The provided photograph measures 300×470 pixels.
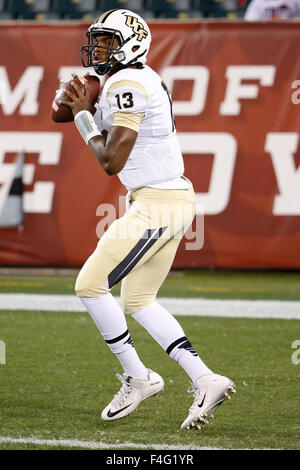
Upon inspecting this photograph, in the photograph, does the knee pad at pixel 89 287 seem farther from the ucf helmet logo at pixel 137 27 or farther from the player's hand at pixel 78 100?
the ucf helmet logo at pixel 137 27

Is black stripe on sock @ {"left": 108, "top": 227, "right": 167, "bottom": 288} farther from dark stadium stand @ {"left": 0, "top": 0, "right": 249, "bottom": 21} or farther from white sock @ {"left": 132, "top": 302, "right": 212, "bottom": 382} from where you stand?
dark stadium stand @ {"left": 0, "top": 0, "right": 249, "bottom": 21}

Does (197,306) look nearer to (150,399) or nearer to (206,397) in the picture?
(150,399)

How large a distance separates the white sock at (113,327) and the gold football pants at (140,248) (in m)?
0.04

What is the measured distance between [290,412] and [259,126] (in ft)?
12.8

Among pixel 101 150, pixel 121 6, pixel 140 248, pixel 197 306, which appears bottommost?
pixel 197 306

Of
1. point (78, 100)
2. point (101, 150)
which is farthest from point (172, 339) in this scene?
point (78, 100)

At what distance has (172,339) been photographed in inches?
144

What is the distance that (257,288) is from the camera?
23.7 ft

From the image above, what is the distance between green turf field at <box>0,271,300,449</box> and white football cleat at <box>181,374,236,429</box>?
0.17 feet

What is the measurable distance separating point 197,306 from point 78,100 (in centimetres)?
294

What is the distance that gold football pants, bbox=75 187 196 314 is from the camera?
11.8 feet

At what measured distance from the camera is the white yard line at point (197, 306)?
6.11 metres
